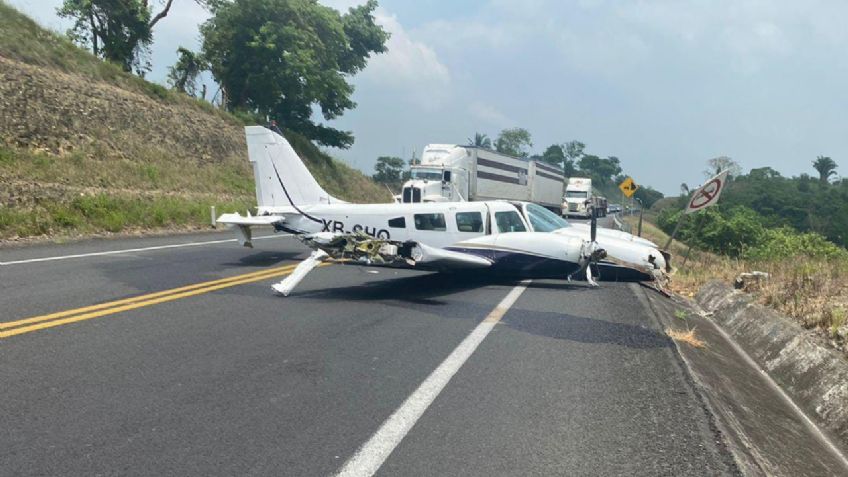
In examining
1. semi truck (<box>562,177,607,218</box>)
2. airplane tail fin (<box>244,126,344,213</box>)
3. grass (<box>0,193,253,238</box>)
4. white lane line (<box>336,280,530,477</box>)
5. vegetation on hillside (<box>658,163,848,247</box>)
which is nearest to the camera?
white lane line (<box>336,280,530,477</box>)

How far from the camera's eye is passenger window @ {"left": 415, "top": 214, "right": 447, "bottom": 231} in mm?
12102

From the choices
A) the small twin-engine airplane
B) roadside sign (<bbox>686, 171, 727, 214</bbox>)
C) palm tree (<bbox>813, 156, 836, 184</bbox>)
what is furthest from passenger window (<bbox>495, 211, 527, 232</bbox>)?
palm tree (<bbox>813, 156, 836, 184</bbox>)

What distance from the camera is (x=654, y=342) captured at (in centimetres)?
778

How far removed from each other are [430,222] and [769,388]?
633 cm

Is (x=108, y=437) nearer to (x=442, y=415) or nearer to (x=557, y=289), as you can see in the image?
(x=442, y=415)

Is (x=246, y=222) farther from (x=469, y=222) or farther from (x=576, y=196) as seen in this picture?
(x=576, y=196)

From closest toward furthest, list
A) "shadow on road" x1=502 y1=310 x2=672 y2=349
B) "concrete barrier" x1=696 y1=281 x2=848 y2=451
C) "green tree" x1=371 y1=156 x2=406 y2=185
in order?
"concrete barrier" x1=696 y1=281 x2=848 y2=451 → "shadow on road" x1=502 y1=310 x2=672 y2=349 → "green tree" x1=371 y1=156 x2=406 y2=185

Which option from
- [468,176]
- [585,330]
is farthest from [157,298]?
[468,176]

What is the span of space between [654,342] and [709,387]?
1.67 meters

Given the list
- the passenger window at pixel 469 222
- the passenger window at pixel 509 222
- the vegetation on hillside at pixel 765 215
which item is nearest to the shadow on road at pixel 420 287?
the passenger window at pixel 469 222

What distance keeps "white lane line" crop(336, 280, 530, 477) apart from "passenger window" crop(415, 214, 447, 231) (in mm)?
4421

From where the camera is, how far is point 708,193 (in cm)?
1633

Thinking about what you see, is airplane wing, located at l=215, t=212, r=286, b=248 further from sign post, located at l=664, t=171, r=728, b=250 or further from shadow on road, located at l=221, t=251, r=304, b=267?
sign post, located at l=664, t=171, r=728, b=250

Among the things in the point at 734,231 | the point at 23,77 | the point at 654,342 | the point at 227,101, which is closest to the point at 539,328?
the point at 654,342
